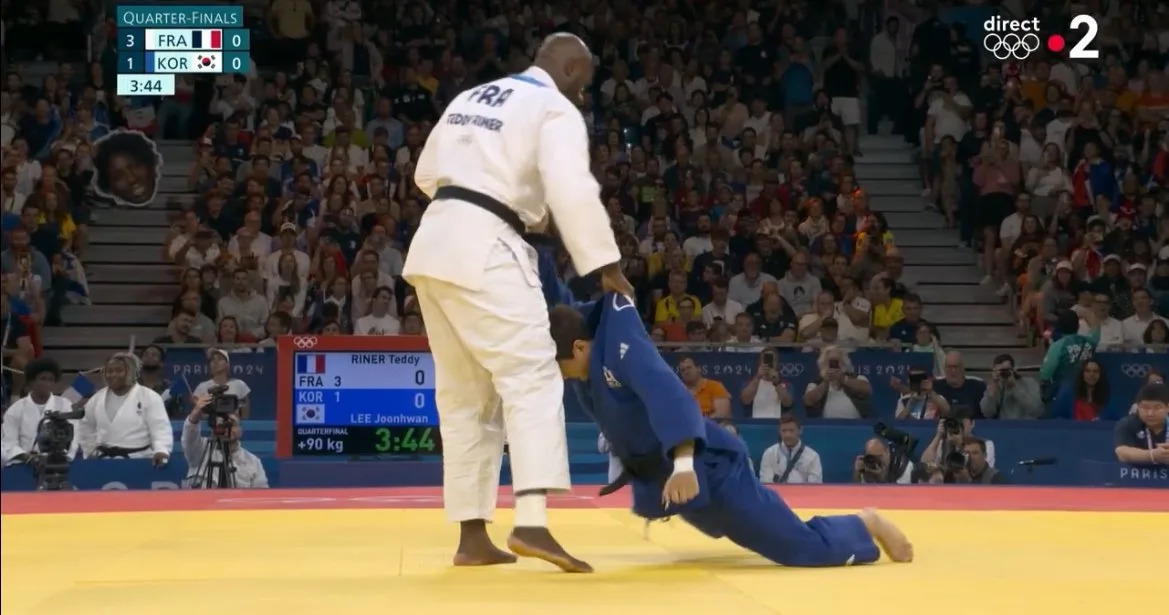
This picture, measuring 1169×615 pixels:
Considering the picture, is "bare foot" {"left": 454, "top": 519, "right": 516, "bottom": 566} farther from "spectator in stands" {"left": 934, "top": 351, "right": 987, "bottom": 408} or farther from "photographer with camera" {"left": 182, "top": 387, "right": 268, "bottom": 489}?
"spectator in stands" {"left": 934, "top": 351, "right": 987, "bottom": 408}

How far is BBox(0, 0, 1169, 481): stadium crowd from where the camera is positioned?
12734 millimetres

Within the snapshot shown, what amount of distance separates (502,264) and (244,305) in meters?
8.77

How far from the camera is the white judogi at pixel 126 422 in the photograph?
997 centimetres

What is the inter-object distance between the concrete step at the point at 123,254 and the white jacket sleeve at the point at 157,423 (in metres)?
5.02

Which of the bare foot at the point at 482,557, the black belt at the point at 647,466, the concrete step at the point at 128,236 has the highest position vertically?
the concrete step at the point at 128,236

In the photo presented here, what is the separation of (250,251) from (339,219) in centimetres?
79

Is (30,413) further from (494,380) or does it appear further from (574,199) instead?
(574,199)

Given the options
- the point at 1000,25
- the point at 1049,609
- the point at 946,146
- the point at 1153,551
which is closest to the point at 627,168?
the point at 946,146

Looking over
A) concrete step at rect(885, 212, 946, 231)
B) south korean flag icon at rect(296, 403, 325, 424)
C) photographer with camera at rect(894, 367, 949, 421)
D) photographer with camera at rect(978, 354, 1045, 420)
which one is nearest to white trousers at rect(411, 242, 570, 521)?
south korean flag icon at rect(296, 403, 325, 424)

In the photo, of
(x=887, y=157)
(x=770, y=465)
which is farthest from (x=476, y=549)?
(x=887, y=157)

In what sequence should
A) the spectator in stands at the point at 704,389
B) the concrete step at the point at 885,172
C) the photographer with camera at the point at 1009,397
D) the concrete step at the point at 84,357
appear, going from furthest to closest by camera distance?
the concrete step at the point at 885,172 → the concrete step at the point at 84,357 → the photographer with camera at the point at 1009,397 → the spectator in stands at the point at 704,389

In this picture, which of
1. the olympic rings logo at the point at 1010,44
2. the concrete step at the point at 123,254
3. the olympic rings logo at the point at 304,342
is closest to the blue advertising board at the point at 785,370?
the olympic rings logo at the point at 304,342

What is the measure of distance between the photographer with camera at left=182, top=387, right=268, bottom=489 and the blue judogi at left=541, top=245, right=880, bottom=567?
5397 millimetres

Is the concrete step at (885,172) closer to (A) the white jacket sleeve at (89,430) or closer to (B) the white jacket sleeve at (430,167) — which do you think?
(A) the white jacket sleeve at (89,430)
